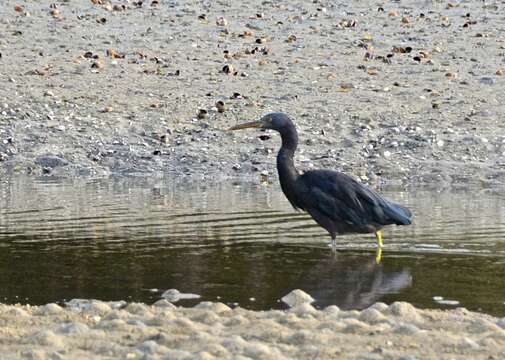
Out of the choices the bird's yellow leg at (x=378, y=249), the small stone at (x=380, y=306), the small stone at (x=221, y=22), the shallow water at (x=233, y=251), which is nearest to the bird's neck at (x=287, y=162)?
the shallow water at (x=233, y=251)

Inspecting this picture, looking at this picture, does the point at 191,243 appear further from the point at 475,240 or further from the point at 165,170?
the point at 165,170

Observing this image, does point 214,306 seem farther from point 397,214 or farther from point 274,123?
point 274,123

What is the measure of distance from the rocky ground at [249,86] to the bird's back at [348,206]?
6.00 meters

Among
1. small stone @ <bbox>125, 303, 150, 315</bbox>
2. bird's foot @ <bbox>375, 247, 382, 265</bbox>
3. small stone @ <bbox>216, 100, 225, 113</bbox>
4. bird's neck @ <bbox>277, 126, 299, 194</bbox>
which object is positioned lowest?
bird's foot @ <bbox>375, 247, 382, 265</bbox>

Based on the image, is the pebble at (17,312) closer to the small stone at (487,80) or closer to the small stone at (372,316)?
the small stone at (372,316)

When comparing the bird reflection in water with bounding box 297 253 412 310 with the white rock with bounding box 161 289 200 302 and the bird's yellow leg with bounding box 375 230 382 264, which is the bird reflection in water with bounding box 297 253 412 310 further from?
the white rock with bounding box 161 289 200 302

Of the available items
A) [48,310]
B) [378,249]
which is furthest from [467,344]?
[378,249]

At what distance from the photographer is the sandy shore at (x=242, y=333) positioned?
683 cm

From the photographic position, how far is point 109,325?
7605 millimetres

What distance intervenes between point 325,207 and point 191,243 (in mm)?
1285

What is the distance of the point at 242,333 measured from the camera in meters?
7.47

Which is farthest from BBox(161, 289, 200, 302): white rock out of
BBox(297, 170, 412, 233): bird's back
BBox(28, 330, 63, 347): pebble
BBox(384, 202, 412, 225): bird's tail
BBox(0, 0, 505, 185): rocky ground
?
BBox(0, 0, 505, 185): rocky ground

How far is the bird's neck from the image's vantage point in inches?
488

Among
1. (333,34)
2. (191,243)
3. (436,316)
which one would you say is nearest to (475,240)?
(191,243)
